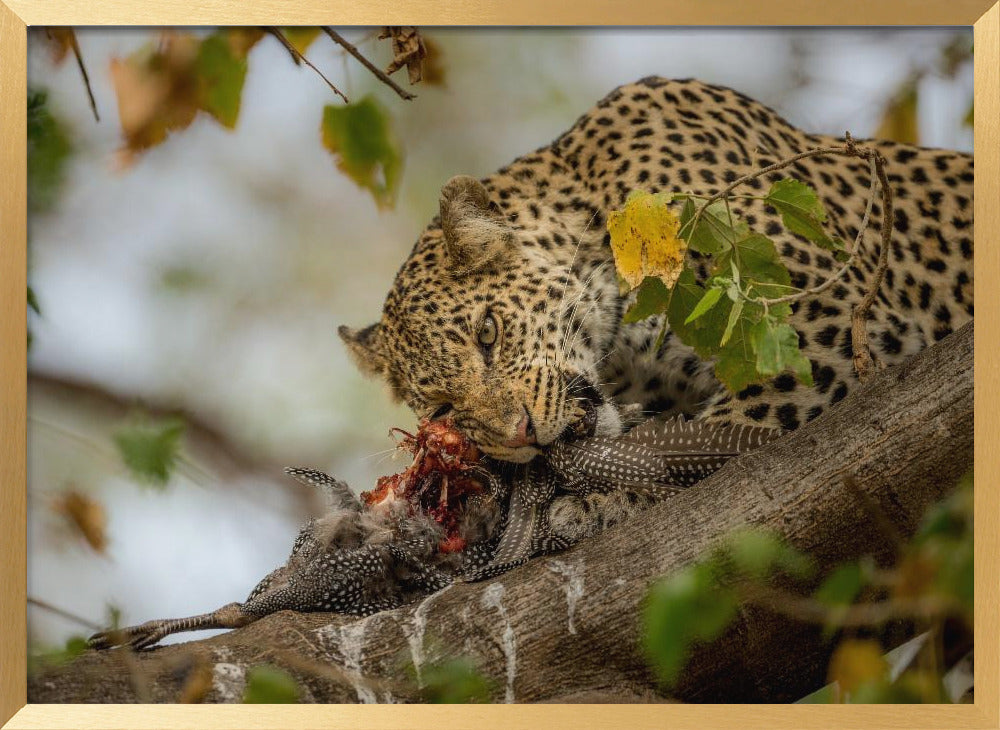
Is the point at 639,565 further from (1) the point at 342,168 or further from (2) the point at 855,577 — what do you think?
(1) the point at 342,168

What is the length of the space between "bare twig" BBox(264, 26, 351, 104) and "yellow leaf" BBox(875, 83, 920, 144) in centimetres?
156

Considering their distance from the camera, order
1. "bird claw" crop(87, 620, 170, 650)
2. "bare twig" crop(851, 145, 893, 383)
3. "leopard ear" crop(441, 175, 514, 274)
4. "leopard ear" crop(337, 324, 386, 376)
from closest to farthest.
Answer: "bare twig" crop(851, 145, 893, 383), "bird claw" crop(87, 620, 170, 650), "leopard ear" crop(441, 175, 514, 274), "leopard ear" crop(337, 324, 386, 376)

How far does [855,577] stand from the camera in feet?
9.77

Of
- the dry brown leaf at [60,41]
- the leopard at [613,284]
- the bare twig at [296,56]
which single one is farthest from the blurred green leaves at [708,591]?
the dry brown leaf at [60,41]

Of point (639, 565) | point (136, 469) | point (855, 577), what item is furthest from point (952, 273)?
point (136, 469)

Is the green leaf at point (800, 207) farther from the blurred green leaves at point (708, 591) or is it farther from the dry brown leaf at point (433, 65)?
the dry brown leaf at point (433, 65)

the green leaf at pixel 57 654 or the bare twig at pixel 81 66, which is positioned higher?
the bare twig at pixel 81 66

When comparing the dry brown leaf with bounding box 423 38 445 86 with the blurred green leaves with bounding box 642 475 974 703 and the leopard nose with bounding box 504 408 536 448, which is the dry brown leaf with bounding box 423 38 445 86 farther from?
the blurred green leaves with bounding box 642 475 974 703

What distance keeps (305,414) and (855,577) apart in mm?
1592

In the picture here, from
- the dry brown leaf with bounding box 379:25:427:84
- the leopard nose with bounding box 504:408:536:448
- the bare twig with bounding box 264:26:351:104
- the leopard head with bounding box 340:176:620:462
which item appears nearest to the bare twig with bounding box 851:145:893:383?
the leopard head with bounding box 340:176:620:462

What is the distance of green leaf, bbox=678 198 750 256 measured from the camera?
3.15 metres

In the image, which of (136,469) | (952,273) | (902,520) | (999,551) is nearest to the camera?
(902,520)

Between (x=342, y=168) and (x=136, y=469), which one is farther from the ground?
(x=342, y=168)

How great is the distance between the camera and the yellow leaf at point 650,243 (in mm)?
3166
